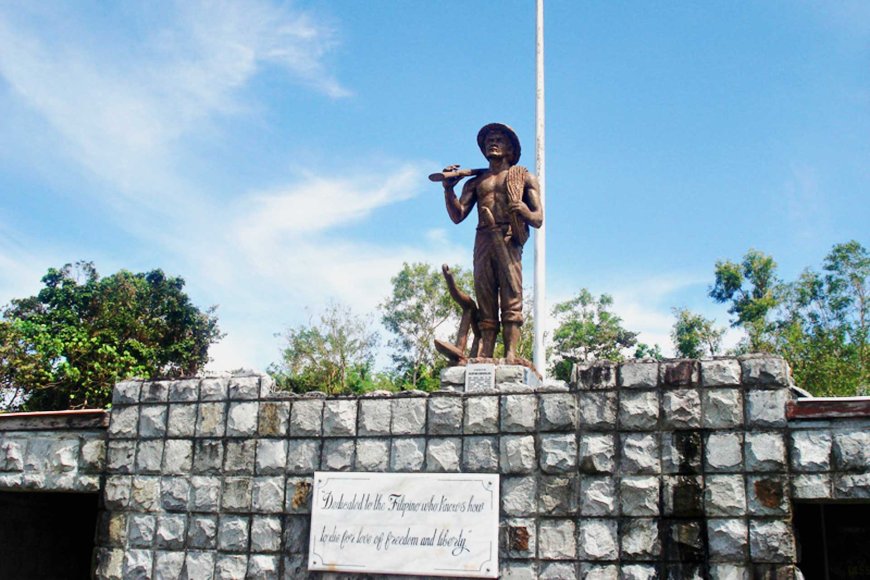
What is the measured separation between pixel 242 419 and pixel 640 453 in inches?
143

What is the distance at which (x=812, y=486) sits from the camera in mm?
6434

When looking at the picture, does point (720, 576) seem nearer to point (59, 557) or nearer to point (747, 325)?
point (59, 557)

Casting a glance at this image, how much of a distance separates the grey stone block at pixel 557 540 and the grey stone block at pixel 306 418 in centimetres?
221

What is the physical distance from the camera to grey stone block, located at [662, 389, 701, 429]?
6.86 m

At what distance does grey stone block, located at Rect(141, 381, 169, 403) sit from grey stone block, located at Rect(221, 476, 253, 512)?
1.11 meters

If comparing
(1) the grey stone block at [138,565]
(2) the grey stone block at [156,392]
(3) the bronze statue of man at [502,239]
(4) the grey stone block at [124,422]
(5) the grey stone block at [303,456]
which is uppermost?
(3) the bronze statue of man at [502,239]

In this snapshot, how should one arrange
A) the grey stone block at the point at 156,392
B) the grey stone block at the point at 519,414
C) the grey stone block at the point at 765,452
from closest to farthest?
the grey stone block at the point at 765,452
the grey stone block at the point at 519,414
the grey stone block at the point at 156,392

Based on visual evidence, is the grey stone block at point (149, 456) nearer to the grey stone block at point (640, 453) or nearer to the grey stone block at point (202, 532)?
the grey stone block at point (202, 532)

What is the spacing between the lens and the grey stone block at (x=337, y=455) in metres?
7.81

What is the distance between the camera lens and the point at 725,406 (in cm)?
678

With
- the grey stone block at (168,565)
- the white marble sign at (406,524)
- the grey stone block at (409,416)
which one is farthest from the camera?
the grey stone block at (168,565)

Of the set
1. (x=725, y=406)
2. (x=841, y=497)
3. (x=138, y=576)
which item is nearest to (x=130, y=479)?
(x=138, y=576)

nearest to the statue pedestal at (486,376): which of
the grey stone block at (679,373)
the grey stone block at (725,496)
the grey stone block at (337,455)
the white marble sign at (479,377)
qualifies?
the white marble sign at (479,377)

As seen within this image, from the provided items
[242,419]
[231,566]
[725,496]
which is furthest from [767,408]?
[231,566]
